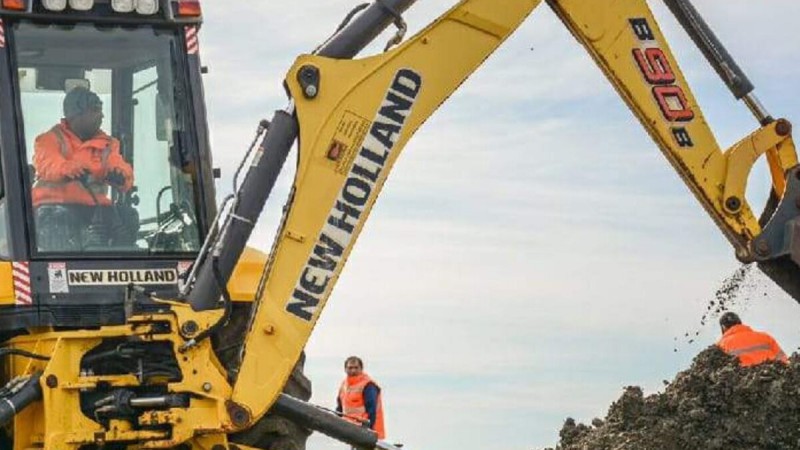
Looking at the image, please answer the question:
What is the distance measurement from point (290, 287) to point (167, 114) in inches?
52.8

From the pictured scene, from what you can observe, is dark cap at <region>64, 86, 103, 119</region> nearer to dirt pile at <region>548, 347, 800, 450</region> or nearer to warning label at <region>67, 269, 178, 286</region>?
warning label at <region>67, 269, 178, 286</region>

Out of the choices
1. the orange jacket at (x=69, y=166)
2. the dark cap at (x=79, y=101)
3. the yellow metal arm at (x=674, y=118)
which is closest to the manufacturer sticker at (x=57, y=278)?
the orange jacket at (x=69, y=166)

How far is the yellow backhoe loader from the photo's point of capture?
950cm

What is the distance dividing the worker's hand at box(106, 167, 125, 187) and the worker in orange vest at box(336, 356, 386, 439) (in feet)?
16.7

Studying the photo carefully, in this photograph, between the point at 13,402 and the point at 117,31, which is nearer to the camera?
the point at 13,402

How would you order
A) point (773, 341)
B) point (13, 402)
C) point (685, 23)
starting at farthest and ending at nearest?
point (773, 341) → point (685, 23) → point (13, 402)

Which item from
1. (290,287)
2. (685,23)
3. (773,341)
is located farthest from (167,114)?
(773,341)

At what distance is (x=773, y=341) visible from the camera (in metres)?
12.5

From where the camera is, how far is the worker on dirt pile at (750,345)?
12.2 metres

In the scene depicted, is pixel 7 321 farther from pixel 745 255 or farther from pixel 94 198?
pixel 745 255

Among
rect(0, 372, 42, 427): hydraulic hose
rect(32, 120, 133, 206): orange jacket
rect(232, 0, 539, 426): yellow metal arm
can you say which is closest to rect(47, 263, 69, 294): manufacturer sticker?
rect(32, 120, 133, 206): orange jacket

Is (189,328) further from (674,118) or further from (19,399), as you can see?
(674,118)

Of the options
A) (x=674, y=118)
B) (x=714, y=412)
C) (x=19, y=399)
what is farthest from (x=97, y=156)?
(x=714, y=412)

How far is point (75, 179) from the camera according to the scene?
9875mm
